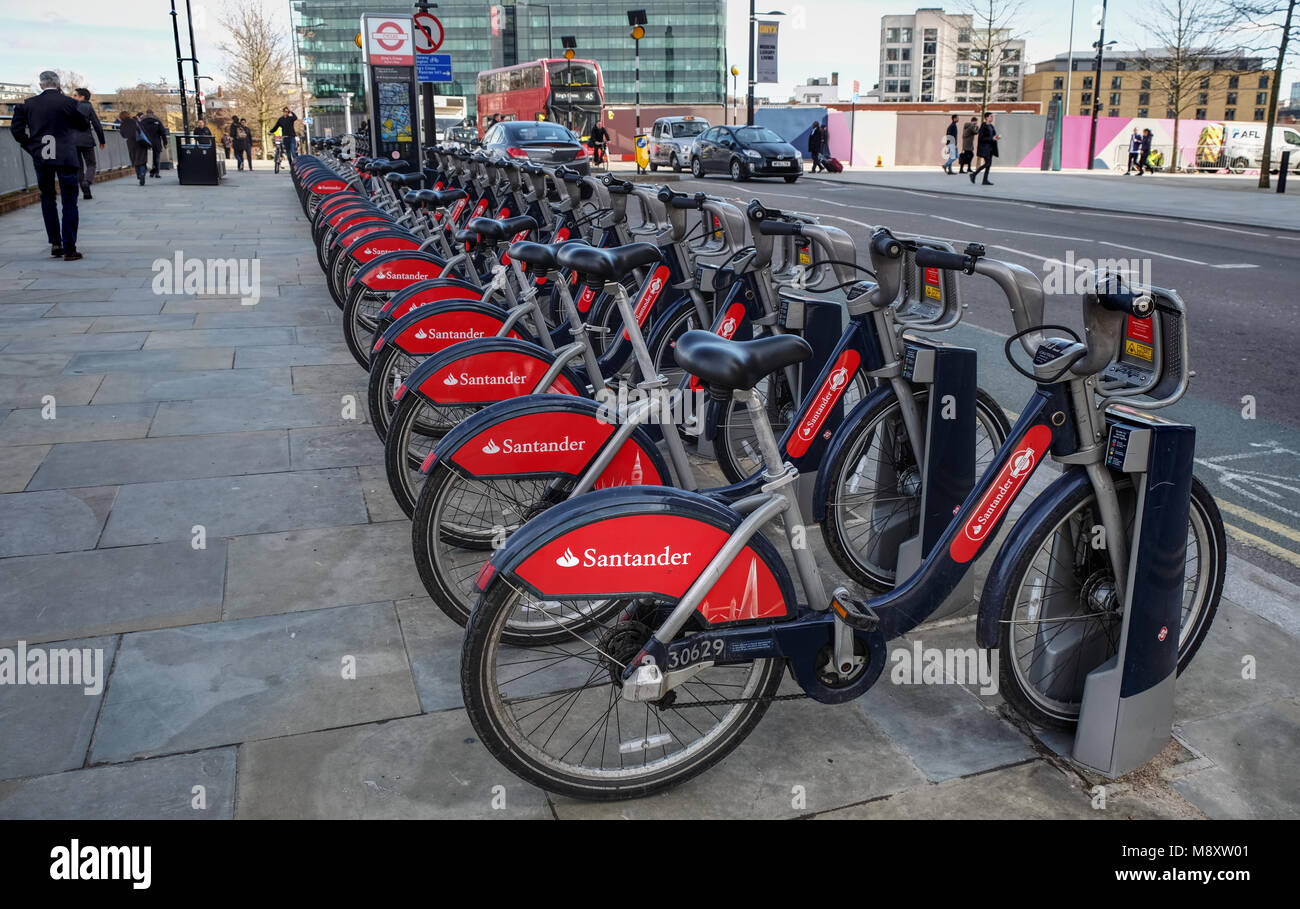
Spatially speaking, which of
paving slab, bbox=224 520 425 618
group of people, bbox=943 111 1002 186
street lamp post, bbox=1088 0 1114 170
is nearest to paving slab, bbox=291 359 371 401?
paving slab, bbox=224 520 425 618

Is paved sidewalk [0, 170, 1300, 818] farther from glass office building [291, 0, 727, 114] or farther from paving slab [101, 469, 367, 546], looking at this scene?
glass office building [291, 0, 727, 114]

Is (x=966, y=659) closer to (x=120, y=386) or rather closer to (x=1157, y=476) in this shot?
(x=1157, y=476)

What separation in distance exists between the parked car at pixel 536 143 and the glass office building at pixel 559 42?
251 ft

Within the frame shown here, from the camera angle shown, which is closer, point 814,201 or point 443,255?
point 443,255

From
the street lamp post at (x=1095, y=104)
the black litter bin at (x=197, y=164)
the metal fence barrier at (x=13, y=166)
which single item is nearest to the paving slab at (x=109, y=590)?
the metal fence barrier at (x=13, y=166)

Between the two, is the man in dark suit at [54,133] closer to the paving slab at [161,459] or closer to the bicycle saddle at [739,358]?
the paving slab at [161,459]

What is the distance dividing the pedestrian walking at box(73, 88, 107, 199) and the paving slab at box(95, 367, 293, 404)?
6.28m

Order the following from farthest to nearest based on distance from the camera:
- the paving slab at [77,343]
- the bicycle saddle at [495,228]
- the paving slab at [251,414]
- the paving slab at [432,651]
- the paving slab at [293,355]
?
the paving slab at [77,343] → the paving slab at [293,355] → the paving slab at [251,414] → the bicycle saddle at [495,228] → the paving slab at [432,651]

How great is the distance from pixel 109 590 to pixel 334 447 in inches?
71.1

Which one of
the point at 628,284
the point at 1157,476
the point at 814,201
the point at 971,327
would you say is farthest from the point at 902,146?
the point at 1157,476

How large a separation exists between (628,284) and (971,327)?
3.91 meters

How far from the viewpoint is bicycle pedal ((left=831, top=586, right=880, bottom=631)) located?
266 cm

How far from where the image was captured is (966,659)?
333 cm

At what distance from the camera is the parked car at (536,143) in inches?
1032
